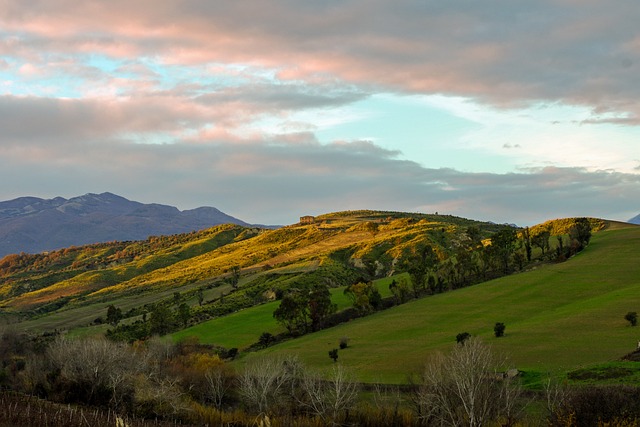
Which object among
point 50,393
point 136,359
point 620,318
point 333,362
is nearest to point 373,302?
point 333,362

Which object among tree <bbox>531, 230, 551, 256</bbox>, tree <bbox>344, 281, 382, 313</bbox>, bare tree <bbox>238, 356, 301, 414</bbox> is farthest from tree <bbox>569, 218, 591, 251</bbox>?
bare tree <bbox>238, 356, 301, 414</bbox>

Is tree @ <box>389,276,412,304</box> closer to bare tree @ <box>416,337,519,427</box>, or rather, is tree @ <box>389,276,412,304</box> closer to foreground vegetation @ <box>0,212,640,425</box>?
foreground vegetation @ <box>0,212,640,425</box>

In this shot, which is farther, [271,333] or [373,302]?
[373,302]

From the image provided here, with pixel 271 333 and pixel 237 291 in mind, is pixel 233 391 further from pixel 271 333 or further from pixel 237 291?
pixel 237 291

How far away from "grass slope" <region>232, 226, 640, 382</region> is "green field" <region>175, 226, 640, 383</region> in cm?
12

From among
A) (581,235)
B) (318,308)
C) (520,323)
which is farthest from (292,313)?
(581,235)

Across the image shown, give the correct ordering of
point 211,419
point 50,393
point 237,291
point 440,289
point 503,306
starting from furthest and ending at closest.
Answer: point 237,291, point 440,289, point 503,306, point 50,393, point 211,419

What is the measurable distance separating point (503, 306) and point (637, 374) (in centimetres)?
5338

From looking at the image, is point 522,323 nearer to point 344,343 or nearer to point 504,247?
point 344,343

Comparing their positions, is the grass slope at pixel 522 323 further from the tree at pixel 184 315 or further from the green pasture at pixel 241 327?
the tree at pixel 184 315

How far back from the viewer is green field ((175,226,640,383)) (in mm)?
64562

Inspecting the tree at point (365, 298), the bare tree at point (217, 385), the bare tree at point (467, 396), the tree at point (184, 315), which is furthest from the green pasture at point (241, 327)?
the bare tree at point (467, 396)

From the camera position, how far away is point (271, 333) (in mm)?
109438

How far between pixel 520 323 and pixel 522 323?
20.7 inches
